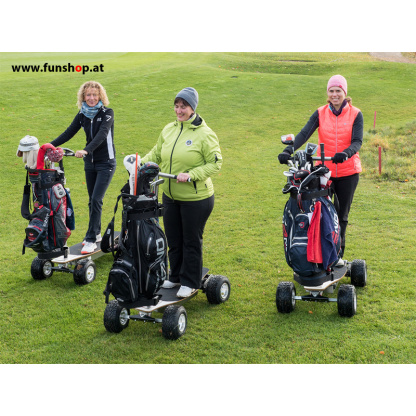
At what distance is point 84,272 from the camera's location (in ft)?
19.9

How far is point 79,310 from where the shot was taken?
17.9 feet

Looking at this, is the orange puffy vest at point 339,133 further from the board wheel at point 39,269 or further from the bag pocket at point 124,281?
the board wheel at point 39,269

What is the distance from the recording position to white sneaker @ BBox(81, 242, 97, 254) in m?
6.49

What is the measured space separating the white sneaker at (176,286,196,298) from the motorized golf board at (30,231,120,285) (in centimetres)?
142

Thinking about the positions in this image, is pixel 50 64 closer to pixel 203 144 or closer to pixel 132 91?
pixel 132 91

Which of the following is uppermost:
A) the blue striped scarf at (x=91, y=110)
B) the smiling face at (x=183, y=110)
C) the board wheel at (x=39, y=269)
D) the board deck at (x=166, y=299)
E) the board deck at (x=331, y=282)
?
the smiling face at (x=183, y=110)

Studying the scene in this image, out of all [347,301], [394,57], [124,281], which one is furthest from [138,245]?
[394,57]

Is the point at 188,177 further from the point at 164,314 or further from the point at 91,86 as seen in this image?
the point at 91,86

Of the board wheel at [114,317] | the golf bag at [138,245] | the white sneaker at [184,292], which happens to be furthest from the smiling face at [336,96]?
the board wheel at [114,317]

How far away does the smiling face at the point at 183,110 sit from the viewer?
4.92 metres

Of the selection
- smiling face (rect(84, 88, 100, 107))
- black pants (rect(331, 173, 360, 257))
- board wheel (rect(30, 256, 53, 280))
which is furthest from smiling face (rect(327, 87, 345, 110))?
board wheel (rect(30, 256, 53, 280))

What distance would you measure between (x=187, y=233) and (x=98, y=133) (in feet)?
6.31

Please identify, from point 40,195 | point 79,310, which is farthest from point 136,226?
point 40,195

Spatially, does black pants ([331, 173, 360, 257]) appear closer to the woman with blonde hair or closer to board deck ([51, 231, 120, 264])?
the woman with blonde hair
